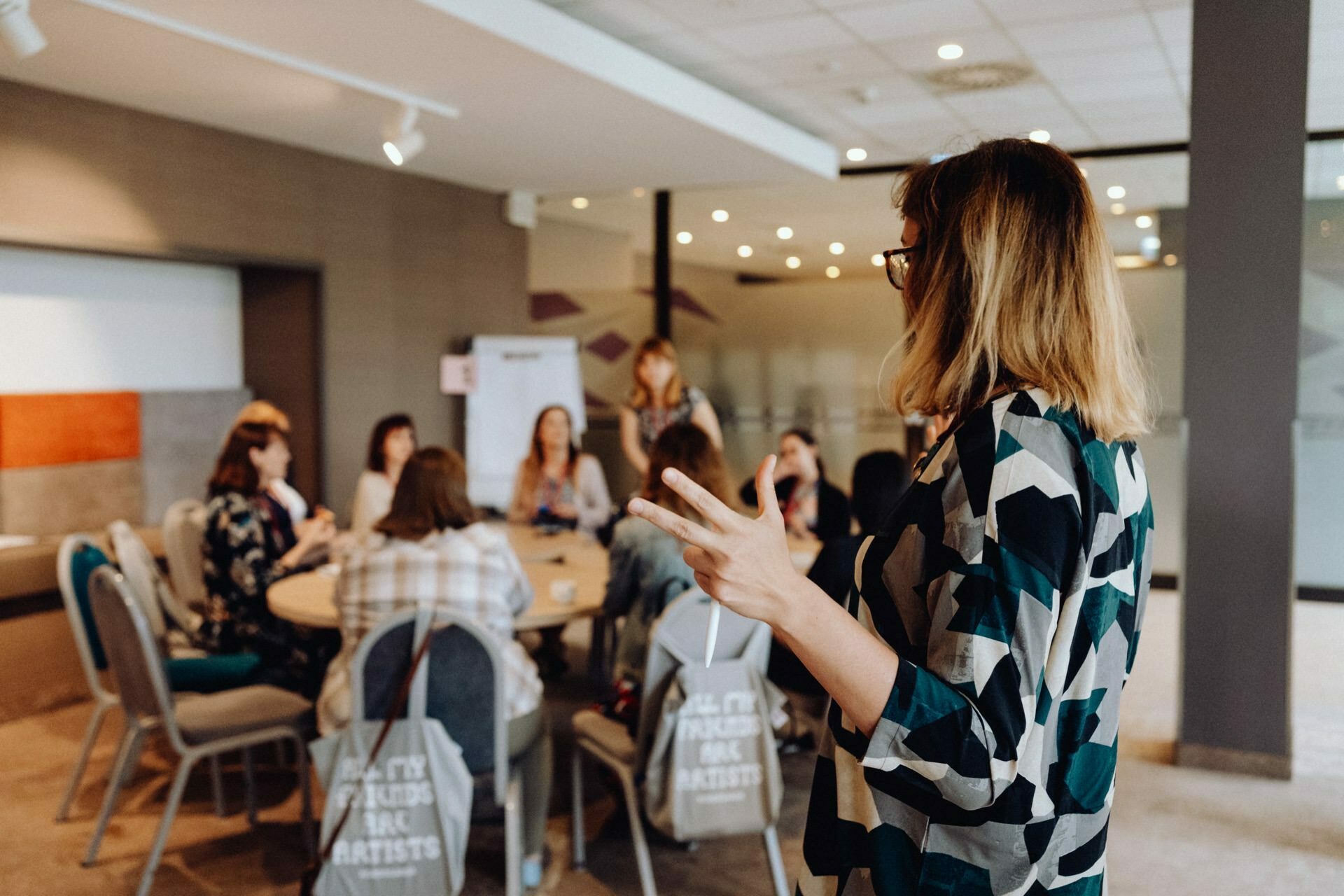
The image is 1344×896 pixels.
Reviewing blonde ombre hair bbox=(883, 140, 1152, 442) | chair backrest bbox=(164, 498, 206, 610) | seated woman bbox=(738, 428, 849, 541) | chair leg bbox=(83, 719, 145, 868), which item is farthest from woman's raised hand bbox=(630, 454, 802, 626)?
chair backrest bbox=(164, 498, 206, 610)

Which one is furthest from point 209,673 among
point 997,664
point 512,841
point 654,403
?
point 997,664

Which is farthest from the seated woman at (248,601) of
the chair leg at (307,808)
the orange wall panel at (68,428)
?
the orange wall panel at (68,428)

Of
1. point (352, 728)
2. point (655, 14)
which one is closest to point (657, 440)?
point (352, 728)

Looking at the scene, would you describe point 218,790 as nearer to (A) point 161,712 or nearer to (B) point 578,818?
(A) point 161,712

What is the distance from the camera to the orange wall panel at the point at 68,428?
491 cm

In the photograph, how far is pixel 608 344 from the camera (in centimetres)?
777

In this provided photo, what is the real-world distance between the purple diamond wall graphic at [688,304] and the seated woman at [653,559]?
14.8ft

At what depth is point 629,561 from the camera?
3.18 meters

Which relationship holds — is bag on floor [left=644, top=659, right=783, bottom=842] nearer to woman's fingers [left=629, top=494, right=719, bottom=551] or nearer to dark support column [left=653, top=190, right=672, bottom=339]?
woman's fingers [left=629, top=494, right=719, bottom=551]

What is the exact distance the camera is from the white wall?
5.01 meters

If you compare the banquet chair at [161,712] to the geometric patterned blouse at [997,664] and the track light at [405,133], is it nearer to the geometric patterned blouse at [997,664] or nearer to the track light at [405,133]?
the geometric patterned blouse at [997,664]

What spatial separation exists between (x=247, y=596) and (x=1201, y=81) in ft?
12.7

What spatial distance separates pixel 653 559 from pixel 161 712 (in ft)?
4.64

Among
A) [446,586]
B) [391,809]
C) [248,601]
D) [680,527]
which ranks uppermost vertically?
[680,527]
